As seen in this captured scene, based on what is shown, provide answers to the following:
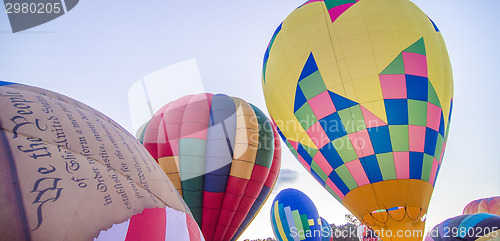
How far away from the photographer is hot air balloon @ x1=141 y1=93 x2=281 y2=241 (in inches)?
327

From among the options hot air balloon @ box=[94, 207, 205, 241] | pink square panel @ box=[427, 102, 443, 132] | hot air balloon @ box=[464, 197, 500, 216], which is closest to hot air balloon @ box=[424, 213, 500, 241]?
pink square panel @ box=[427, 102, 443, 132]

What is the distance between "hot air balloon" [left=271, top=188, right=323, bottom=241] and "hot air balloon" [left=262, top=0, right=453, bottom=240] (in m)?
8.74

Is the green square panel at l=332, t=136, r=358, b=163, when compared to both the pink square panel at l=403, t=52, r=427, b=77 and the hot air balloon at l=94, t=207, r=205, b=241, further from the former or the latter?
the hot air balloon at l=94, t=207, r=205, b=241

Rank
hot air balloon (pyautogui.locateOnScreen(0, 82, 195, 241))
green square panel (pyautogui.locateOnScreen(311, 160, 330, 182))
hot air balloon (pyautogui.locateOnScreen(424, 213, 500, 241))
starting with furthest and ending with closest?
hot air balloon (pyautogui.locateOnScreen(424, 213, 500, 241)), green square panel (pyautogui.locateOnScreen(311, 160, 330, 182)), hot air balloon (pyautogui.locateOnScreen(0, 82, 195, 241))

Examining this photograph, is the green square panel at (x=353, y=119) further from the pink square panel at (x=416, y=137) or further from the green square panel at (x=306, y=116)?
the pink square panel at (x=416, y=137)

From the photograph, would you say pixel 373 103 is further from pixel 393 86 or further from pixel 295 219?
pixel 295 219

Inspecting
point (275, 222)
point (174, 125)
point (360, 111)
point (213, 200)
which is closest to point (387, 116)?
point (360, 111)

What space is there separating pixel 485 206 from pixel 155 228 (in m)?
25.6

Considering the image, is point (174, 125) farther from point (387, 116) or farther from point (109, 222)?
point (109, 222)

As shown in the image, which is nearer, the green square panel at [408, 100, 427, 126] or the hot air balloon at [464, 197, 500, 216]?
the green square panel at [408, 100, 427, 126]

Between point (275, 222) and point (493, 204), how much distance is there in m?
15.7

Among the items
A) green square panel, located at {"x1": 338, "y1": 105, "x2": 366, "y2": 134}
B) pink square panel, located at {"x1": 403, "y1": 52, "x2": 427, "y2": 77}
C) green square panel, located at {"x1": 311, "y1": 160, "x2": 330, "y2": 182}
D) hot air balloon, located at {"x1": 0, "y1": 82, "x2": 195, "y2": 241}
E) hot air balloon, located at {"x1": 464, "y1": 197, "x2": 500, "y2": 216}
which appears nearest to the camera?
hot air balloon, located at {"x1": 0, "y1": 82, "x2": 195, "y2": 241}

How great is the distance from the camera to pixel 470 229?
8711 mm

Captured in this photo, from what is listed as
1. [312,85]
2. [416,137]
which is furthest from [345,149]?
[312,85]
